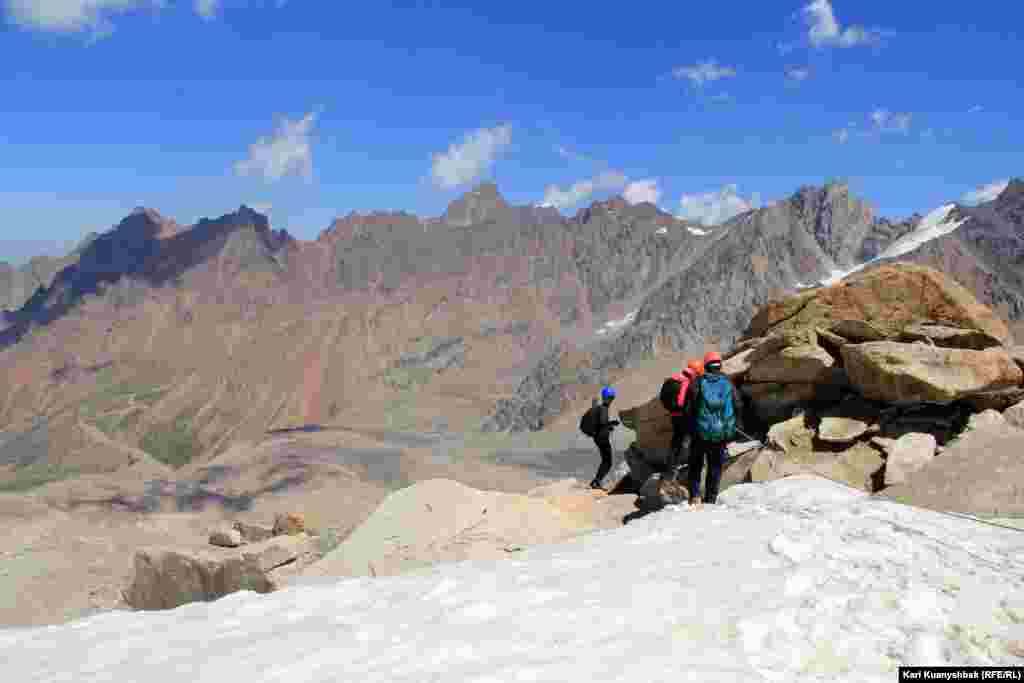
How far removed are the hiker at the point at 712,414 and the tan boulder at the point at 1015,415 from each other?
5457 mm

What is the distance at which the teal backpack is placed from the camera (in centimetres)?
1259

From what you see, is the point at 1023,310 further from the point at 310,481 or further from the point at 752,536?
the point at 752,536

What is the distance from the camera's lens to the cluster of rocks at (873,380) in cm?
1454

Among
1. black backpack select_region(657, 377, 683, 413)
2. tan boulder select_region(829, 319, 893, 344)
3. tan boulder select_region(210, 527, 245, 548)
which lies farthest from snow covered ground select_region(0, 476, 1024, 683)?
tan boulder select_region(210, 527, 245, 548)

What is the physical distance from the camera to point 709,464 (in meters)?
13.1

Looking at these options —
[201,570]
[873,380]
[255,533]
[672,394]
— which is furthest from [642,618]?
[255,533]

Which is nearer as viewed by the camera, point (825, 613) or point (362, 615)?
point (825, 613)

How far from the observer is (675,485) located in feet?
49.7

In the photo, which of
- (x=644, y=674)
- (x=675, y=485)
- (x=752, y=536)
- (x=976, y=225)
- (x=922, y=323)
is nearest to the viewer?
(x=644, y=674)

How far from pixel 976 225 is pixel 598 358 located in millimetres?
97479

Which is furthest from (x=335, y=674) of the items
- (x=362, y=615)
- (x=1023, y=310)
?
(x=1023, y=310)

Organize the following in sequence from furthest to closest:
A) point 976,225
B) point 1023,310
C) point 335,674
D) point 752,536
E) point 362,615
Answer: point 976,225
point 1023,310
point 752,536
point 362,615
point 335,674

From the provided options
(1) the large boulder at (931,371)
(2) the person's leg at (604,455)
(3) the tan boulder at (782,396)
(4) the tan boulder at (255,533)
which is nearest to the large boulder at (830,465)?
(1) the large boulder at (931,371)

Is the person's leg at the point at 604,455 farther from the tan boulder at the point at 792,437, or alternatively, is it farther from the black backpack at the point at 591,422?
the tan boulder at the point at 792,437
